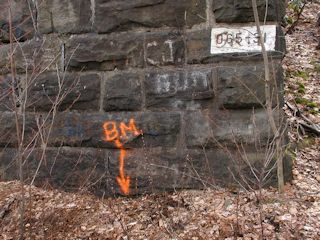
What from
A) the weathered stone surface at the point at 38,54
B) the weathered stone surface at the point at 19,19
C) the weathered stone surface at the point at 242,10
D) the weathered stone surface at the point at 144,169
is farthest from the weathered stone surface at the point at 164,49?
the weathered stone surface at the point at 19,19

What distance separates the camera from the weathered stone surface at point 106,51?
133 inches

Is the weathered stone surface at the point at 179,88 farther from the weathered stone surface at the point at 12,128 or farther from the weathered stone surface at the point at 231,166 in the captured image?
the weathered stone surface at the point at 12,128

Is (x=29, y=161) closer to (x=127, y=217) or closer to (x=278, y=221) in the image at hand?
(x=127, y=217)

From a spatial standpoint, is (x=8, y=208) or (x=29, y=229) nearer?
(x=29, y=229)

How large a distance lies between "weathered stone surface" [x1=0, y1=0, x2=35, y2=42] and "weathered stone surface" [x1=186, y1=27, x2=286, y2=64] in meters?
1.48

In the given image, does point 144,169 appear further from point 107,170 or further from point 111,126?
point 111,126

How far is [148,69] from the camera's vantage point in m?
3.35

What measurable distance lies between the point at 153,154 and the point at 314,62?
3.25m

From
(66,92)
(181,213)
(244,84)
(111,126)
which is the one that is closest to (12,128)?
(66,92)

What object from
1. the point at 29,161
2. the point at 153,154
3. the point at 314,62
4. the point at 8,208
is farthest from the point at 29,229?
the point at 314,62

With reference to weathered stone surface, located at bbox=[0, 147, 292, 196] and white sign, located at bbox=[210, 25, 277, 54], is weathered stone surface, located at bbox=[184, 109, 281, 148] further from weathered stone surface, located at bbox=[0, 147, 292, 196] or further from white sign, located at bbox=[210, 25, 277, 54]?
white sign, located at bbox=[210, 25, 277, 54]

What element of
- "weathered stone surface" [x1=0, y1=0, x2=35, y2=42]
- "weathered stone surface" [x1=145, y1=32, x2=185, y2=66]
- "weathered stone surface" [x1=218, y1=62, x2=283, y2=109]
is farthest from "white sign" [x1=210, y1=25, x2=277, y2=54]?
"weathered stone surface" [x1=0, y1=0, x2=35, y2=42]

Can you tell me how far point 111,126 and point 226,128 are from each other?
A: 3.13 feet

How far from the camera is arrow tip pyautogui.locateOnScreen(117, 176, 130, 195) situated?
11.1 ft
